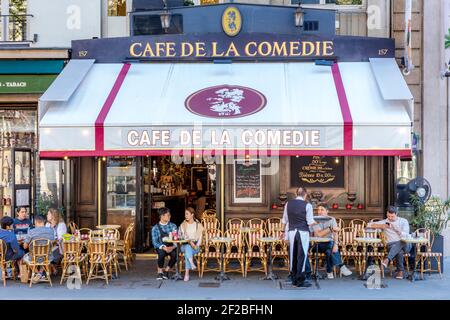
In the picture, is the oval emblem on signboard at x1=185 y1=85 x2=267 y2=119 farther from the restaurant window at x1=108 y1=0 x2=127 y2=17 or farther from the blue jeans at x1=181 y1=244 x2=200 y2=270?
the restaurant window at x1=108 y1=0 x2=127 y2=17

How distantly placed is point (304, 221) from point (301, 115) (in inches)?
70.4

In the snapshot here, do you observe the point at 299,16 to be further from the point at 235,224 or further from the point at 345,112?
the point at 235,224

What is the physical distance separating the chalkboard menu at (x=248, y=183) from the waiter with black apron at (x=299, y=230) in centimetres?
254

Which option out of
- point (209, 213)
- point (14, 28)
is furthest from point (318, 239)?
point (14, 28)

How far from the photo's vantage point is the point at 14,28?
13430 mm

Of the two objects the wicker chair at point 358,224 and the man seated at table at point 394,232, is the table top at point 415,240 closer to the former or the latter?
the man seated at table at point 394,232

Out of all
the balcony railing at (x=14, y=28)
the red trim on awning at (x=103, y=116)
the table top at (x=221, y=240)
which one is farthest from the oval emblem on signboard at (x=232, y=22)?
the balcony railing at (x=14, y=28)

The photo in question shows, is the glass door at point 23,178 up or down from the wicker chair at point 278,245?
up

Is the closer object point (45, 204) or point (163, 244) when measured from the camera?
point (163, 244)

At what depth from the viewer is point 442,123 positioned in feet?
42.3

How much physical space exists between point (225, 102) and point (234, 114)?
0.46 m

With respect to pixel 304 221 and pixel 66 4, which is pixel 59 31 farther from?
pixel 304 221

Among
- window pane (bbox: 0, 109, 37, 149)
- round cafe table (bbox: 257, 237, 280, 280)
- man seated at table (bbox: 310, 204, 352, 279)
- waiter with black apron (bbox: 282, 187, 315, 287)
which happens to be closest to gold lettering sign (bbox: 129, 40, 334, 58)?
window pane (bbox: 0, 109, 37, 149)

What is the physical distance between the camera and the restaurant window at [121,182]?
13203 millimetres
